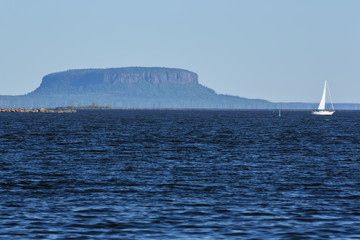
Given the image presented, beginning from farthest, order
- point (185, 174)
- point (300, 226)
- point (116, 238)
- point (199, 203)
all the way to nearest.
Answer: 1. point (185, 174)
2. point (199, 203)
3. point (300, 226)
4. point (116, 238)

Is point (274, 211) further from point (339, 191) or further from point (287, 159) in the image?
point (287, 159)

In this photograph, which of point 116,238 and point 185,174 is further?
point 185,174

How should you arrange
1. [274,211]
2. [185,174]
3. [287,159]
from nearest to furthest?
[274,211]
[185,174]
[287,159]

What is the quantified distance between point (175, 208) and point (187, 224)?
11.7 ft

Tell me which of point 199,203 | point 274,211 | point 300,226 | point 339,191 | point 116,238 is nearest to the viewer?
point 116,238

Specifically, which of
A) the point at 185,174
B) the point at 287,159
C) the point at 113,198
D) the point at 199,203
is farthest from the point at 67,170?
the point at 287,159

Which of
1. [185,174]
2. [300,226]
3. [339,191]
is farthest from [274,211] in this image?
[185,174]

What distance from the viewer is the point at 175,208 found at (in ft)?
94.5

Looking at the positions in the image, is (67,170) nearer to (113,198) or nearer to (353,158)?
(113,198)

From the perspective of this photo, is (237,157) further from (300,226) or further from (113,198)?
(300,226)

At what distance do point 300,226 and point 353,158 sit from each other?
32763 mm

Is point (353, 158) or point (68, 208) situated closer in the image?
point (68, 208)

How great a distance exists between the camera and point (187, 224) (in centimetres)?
2528

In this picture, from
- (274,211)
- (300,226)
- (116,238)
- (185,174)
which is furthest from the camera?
(185,174)
